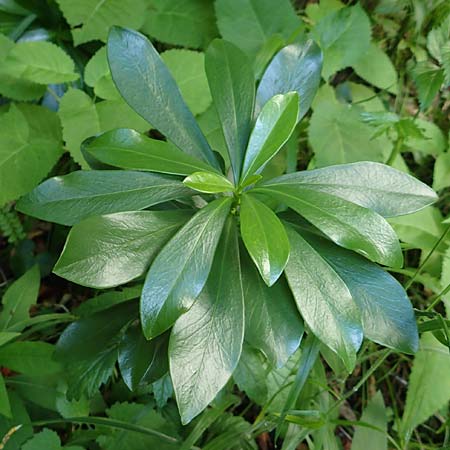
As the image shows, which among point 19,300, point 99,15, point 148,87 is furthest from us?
point 99,15

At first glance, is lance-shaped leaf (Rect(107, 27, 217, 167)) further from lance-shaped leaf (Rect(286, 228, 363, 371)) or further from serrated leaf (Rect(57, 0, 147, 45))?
serrated leaf (Rect(57, 0, 147, 45))

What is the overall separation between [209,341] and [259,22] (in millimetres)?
838

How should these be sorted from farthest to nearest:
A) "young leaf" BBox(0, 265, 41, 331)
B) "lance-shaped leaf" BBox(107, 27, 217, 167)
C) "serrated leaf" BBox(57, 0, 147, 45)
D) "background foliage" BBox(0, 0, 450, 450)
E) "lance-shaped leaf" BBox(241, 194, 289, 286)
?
"serrated leaf" BBox(57, 0, 147, 45) → "young leaf" BBox(0, 265, 41, 331) → "background foliage" BBox(0, 0, 450, 450) → "lance-shaped leaf" BBox(107, 27, 217, 167) → "lance-shaped leaf" BBox(241, 194, 289, 286)

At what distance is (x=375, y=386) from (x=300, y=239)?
0.69m

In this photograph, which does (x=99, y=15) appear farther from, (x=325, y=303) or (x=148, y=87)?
(x=325, y=303)

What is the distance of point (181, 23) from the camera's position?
48.0 inches

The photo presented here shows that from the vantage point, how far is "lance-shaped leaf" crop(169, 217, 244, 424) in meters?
0.62

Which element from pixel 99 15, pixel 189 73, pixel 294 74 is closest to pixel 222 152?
pixel 189 73

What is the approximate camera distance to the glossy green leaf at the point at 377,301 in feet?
2.25

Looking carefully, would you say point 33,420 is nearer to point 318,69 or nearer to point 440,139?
point 318,69

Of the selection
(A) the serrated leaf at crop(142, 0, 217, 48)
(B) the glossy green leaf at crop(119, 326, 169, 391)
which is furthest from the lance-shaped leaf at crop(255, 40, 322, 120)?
(A) the serrated leaf at crop(142, 0, 217, 48)

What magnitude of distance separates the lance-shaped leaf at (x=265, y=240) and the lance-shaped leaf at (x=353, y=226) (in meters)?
0.04

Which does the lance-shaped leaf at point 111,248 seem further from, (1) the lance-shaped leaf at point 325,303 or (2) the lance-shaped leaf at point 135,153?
(1) the lance-shaped leaf at point 325,303

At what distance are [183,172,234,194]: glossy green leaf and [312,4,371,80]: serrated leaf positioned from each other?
2.04ft
